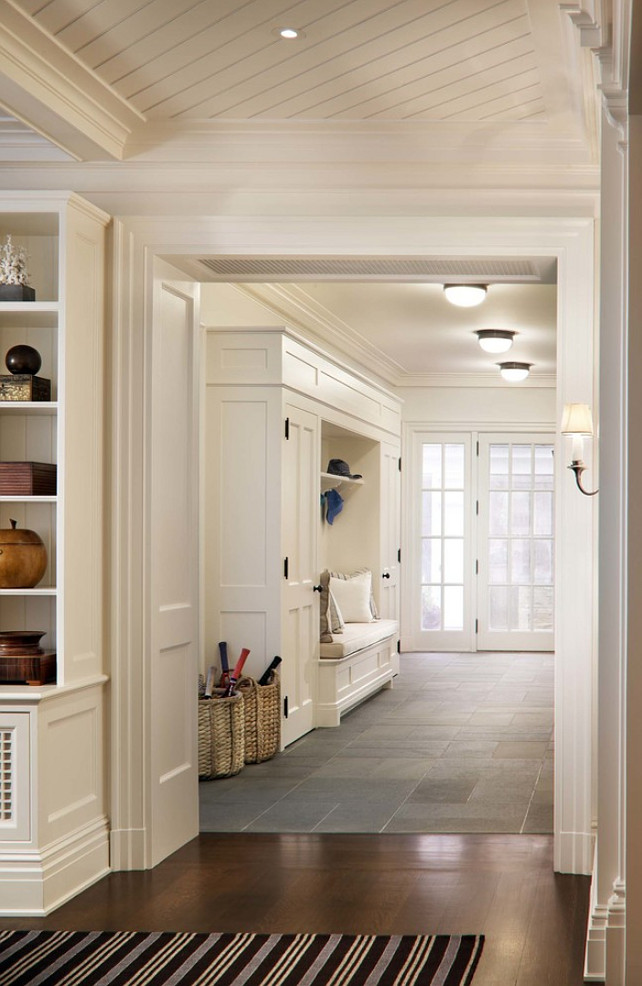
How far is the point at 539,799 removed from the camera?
18.0ft

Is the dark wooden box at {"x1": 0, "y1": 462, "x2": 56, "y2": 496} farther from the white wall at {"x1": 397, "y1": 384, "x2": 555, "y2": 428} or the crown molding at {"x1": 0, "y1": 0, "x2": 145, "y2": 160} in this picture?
the white wall at {"x1": 397, "y1": 384, "x2": 555, "y2": 428}

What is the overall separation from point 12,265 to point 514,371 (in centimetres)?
721

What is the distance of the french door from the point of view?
1193cm

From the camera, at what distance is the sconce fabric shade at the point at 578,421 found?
13.7ft

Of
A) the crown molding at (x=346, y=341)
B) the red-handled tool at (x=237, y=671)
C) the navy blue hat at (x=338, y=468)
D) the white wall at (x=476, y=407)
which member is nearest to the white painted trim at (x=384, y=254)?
the red-handled tool at (x=237, y=671)

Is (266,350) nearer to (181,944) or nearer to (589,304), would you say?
(589,304)

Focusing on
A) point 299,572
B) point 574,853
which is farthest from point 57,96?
point 299,572

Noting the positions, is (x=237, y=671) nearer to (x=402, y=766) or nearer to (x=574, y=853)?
(x=402, y=766)

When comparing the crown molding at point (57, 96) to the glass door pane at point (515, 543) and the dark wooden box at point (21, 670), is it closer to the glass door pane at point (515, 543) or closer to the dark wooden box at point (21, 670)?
the dark wooden box at point (21, 670)

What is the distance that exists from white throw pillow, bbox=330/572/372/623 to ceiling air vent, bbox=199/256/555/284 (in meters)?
4.37

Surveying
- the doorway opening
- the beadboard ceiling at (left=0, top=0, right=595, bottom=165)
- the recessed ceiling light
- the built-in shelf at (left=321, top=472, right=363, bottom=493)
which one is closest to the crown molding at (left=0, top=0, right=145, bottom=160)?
the beadboard ceiling at (left=0, top=0, right=595, bottom=165)

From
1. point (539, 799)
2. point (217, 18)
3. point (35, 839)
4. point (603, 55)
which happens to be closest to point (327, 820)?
point (539, 799)

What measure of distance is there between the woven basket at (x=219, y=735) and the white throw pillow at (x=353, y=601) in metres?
3.00

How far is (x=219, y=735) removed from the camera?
5910 millimetres
